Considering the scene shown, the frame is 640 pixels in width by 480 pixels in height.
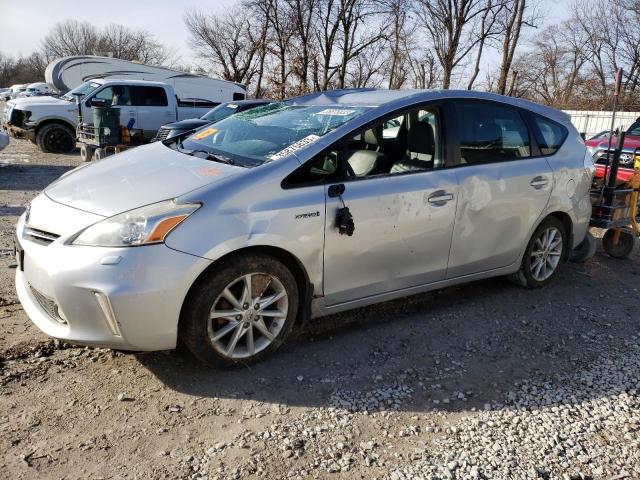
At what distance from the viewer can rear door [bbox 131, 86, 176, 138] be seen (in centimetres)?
1418

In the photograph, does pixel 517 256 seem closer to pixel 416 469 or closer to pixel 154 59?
pixel 416 469

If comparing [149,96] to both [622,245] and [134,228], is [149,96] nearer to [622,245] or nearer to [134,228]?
[622,245]

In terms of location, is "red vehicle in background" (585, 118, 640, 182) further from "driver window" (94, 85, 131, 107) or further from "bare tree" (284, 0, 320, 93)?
"bare tree" (284, 0, 320, 93)

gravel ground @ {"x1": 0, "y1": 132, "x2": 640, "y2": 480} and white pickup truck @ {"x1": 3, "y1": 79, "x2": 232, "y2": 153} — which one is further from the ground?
white pickup truck @ {"x1": 3, "y1": 79, "x2": 232, "y2": 153}

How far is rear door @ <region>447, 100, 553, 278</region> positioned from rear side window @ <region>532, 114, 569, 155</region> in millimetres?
116

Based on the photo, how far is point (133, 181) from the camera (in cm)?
314

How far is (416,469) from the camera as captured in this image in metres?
2.43

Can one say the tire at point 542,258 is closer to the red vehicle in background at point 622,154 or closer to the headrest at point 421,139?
the headrest at point 421,139

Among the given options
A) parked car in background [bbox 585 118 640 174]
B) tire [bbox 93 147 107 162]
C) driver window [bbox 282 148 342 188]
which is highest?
driver window [bbox 282 148 342 188]

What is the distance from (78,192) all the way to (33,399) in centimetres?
118

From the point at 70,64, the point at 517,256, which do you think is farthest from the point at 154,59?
the point at 517,256

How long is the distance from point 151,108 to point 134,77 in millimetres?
6753

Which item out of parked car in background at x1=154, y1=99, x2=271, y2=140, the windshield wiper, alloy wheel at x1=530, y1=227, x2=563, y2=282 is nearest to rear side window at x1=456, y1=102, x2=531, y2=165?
alloy wheel at x1=530, y1=227, x2=563, y2=282

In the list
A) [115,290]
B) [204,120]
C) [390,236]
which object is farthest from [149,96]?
[115,290]
